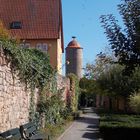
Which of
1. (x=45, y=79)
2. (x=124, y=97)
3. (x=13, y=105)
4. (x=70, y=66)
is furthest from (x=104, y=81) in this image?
(x=70, y=66)

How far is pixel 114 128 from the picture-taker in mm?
17797

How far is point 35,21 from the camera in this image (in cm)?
5578

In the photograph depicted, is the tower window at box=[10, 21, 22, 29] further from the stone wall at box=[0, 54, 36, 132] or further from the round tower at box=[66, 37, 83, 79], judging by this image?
the stone wall at box=[0, 54, 36, 132]

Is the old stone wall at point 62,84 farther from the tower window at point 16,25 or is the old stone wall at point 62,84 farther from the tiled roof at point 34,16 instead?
the tower window at point 16,25

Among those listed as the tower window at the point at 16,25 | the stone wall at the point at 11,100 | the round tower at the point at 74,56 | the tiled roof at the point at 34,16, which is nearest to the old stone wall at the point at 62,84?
the stone wall at the point at 11,100

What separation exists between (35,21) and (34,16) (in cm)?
78

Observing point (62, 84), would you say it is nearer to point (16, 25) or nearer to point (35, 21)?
point (16, 25)

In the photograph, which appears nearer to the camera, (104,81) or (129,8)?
(129,8)

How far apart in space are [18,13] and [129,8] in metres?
45.1

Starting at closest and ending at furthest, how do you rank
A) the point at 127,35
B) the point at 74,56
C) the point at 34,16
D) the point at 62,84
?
the point at 127,35, the point at 62,84, the point at 34,16, the point at 74,56

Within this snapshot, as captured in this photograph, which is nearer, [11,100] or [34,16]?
[11,100]

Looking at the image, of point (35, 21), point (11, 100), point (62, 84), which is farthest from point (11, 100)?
point (35, 21)

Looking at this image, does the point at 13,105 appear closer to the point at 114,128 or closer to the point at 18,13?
the point at 114,128

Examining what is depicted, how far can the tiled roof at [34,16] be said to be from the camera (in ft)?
181
